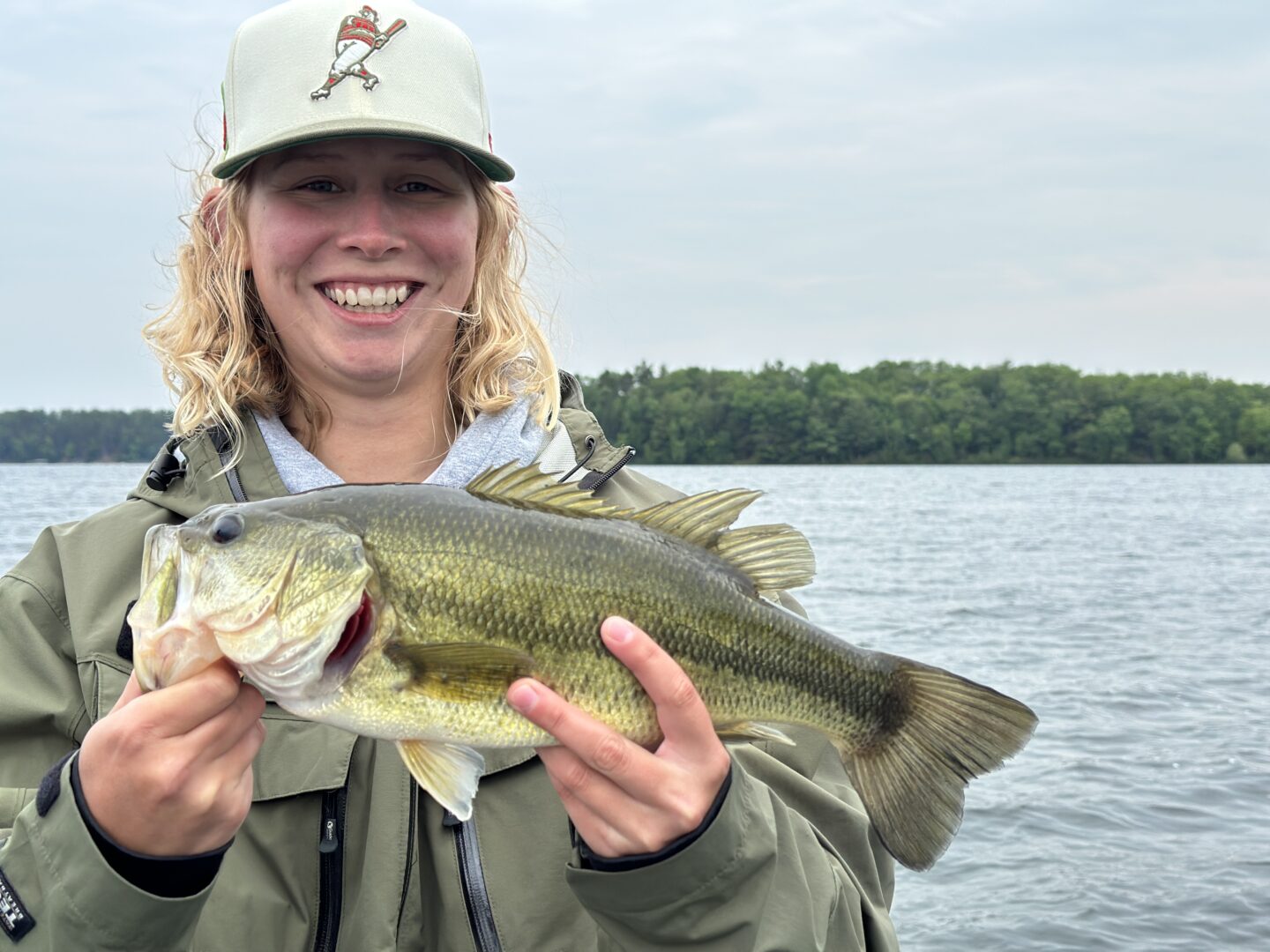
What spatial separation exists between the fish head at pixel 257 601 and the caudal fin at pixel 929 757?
1.22 meters

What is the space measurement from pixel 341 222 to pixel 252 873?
5.58 ft

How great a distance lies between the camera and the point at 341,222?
3.36 m

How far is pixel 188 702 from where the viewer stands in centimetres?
228

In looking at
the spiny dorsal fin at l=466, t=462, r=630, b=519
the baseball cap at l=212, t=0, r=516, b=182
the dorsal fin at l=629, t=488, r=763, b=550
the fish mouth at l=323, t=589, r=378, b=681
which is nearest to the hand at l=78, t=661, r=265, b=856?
the fish mouth at l=323, t=589, r=378, b=681

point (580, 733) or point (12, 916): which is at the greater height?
point (580, 733)

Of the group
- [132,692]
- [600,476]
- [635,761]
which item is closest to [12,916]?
[132,692]

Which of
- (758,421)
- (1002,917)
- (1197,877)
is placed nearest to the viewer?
(1002,917)

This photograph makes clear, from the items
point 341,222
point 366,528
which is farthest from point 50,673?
point 341,222

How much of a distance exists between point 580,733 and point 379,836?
2.91ft

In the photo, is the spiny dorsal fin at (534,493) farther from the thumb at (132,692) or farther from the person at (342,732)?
the thumb at (132,692)

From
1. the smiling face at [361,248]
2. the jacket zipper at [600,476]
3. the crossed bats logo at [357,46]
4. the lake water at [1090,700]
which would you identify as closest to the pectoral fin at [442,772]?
the jacket zipper at [600,476]

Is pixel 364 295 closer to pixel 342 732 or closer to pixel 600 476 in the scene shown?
pixel 600 476

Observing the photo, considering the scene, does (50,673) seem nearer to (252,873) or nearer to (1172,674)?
(252,873)

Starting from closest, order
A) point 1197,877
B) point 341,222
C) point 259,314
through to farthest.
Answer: point 341,222, point 259,314, point 1197,877
